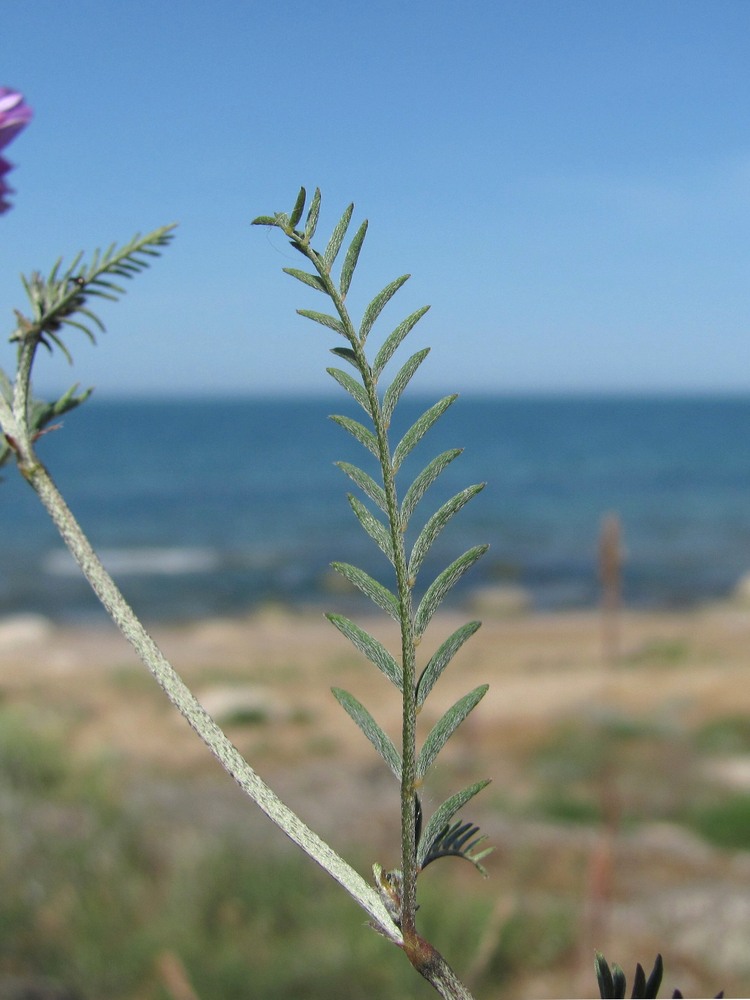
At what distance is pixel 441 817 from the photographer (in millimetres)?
277

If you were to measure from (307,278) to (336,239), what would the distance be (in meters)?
0.01

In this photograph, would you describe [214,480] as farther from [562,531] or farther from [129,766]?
[129,766]

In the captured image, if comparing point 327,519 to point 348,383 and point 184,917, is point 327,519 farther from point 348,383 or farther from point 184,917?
point 348,383

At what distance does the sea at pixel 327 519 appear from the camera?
778 inches

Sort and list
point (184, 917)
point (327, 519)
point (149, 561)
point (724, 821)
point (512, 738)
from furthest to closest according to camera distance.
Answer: point (327, 519), point (149, 561), point (512, 738), point (724, 821), point (184, 917)

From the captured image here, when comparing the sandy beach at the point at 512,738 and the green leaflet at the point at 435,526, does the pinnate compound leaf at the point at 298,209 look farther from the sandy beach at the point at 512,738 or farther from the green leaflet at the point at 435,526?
the sandy beach at the point at 512,738

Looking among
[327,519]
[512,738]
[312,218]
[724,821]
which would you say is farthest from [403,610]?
[327,519]

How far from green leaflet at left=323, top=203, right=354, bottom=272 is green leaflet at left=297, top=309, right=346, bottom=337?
0.5 inches

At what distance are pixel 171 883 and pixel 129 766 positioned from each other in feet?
11.4

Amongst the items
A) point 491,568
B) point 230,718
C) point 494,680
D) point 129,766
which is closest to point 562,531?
point 491,568

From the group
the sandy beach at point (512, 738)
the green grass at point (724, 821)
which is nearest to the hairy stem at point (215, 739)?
the sandy beach at point (512, 738)

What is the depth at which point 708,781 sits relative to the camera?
28.3 ft

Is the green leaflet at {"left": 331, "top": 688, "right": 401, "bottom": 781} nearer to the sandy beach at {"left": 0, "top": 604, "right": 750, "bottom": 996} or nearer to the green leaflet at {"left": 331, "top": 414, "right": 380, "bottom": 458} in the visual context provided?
the green leaflet at {"left": 331, "top": 414, "right": 380, "bottom": 458}

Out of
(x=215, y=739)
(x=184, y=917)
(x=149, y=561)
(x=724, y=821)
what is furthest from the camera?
(x=149, y=561)
